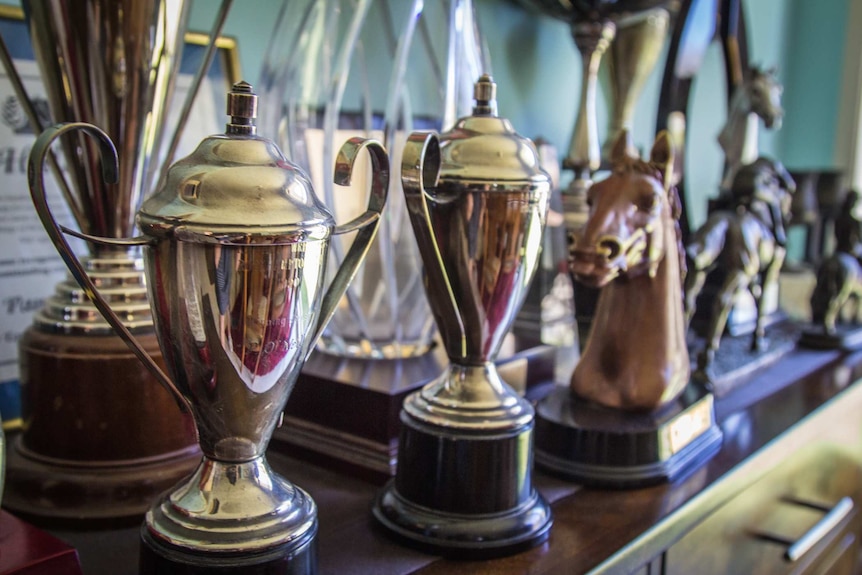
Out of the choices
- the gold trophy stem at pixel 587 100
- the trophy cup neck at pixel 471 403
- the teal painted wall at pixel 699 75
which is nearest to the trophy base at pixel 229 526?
the trophy cup neck at pixel 471 403

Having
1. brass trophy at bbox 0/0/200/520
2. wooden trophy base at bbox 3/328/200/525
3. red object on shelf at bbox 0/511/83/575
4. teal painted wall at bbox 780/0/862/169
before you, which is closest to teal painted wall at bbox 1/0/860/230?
teal painted wall at bbox 780/0/862/169

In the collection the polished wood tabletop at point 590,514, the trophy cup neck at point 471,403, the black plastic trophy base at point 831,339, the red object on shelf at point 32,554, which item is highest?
the trophy cup neck at point 471,403

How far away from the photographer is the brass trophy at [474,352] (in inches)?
15.8

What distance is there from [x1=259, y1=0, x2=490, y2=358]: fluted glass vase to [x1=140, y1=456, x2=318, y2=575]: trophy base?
264 mm

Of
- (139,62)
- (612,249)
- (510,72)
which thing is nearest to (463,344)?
(612,249)

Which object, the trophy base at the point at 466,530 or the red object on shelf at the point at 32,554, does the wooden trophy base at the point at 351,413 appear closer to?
the trophy base at the point at 466,530

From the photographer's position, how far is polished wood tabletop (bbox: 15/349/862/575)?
0.41m

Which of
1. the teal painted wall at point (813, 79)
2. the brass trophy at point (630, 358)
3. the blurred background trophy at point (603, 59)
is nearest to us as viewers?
the brass trophy at point (630, 358)

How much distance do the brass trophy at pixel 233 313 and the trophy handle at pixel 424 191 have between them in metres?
0.02

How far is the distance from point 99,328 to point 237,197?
0.18 meters

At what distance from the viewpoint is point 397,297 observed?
24.2 inches

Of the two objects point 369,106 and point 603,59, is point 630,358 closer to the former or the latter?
point 369,106

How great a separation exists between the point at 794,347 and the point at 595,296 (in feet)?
1.21

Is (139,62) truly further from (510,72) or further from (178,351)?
(510,72)
